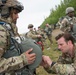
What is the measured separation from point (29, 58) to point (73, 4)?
44207 millimetres

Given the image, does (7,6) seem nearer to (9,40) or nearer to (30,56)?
(9,40)

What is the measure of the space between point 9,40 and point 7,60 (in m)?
0.23

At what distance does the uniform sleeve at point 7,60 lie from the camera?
3.28 m

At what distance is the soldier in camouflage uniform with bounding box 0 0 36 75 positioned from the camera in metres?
3.30

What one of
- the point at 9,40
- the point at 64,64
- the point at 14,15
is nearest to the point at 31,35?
the point at 64,64

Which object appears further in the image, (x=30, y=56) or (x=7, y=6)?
(x=7, y=6)

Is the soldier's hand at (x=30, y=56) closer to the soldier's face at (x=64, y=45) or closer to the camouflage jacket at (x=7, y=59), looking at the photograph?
the camouflage jacket at (x=7, y=59)

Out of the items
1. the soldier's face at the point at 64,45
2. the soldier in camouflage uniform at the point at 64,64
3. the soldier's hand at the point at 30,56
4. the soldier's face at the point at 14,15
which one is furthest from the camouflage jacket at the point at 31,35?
the soldier's hand at the point at 30,56

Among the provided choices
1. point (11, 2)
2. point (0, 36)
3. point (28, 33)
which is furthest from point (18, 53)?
point (28, 33)

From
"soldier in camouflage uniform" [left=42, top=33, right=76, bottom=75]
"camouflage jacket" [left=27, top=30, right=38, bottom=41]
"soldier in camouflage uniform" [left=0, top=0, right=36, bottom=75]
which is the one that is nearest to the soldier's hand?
"soldier in camouflage uniform" [left=0, top=0, right=36, bottom=75]

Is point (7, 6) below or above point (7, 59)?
above

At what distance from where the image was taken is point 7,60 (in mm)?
3346

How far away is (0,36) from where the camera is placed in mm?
3260

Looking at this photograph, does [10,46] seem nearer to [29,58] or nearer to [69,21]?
[29,58]
